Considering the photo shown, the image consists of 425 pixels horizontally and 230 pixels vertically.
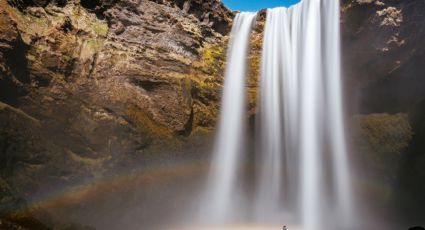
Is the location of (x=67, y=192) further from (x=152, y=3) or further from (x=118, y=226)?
(x=152, y=3)

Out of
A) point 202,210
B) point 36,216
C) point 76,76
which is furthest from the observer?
point 202,210

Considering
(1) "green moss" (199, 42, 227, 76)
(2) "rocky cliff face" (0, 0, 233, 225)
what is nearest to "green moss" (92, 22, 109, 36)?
(2) "rocky cliff face" (0, 0, 233, 225)

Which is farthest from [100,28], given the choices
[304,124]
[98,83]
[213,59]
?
[304,124]

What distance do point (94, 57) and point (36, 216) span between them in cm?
717

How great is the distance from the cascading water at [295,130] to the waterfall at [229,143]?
0.05 metres

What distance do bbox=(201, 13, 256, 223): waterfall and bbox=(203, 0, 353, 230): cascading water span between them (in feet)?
0.16

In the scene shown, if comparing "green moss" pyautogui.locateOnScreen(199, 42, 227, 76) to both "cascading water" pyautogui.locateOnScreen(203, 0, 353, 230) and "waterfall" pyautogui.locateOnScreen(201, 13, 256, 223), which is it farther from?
"cascading water" pyautogui.locateOnScreen(203, 0, 353, 230)

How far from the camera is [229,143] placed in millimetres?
18234

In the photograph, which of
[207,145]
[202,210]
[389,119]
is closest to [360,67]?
[389,119]

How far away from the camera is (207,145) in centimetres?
1783

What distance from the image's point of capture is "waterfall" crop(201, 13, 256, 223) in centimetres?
1756

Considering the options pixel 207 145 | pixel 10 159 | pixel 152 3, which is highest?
pixel 152 3

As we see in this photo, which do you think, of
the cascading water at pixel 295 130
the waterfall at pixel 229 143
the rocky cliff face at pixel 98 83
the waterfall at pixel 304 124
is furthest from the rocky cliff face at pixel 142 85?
the waterfall at pixel 304 124

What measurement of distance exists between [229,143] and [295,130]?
3229mm
